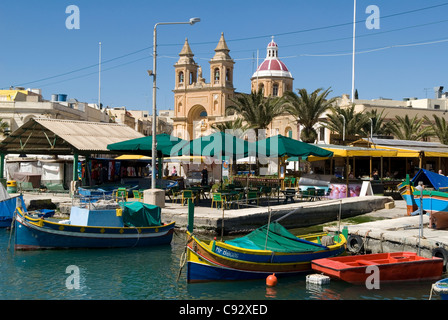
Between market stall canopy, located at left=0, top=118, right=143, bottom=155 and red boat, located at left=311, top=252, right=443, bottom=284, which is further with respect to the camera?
market stall canopy, located at left=0, top=118, right=143, bottom=155

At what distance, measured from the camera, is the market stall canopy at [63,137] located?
2867 cm

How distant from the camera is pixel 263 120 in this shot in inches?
1651

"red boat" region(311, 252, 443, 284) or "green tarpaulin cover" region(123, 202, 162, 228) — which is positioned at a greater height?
"green tarpaulin cover" region(123, 202, 162, 228)

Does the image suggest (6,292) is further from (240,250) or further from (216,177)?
(216,177)

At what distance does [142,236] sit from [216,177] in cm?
3031

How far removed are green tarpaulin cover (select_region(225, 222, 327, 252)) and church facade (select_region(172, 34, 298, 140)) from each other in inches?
2618

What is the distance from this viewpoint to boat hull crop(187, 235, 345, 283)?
44.5 ft

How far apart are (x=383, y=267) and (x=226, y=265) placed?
4252 mm

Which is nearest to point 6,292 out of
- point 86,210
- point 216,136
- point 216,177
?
point 86,210

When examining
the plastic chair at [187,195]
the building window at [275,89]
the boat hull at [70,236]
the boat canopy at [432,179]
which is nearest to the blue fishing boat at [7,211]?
the boat hull at [70,236]

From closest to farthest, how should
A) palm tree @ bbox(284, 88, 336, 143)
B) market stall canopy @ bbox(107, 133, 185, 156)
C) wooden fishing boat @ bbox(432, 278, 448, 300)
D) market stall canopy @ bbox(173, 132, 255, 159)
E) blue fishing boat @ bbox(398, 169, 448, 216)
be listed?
wooden fishing boat @ bbox(432, 278, 448, 300), blue fishing boat @ bbox(398, 169, 448, 216), market stall canopy @ bbox(173, 132, 255, 159), market stall canopy @ bbox(107, 133, 185, 156), palm tree @ bbox(284, 88, 336, 143)

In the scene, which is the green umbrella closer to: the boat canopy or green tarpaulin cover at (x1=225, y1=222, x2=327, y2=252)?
the boat canopy

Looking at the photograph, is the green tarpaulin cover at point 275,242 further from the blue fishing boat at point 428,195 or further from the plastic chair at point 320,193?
the plastic chair at point 320,193

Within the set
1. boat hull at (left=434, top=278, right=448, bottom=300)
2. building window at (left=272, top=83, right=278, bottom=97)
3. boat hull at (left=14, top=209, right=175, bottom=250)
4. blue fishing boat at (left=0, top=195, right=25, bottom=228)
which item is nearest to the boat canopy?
boat hull at (left=434, top=278, right=448, bottom=300)
